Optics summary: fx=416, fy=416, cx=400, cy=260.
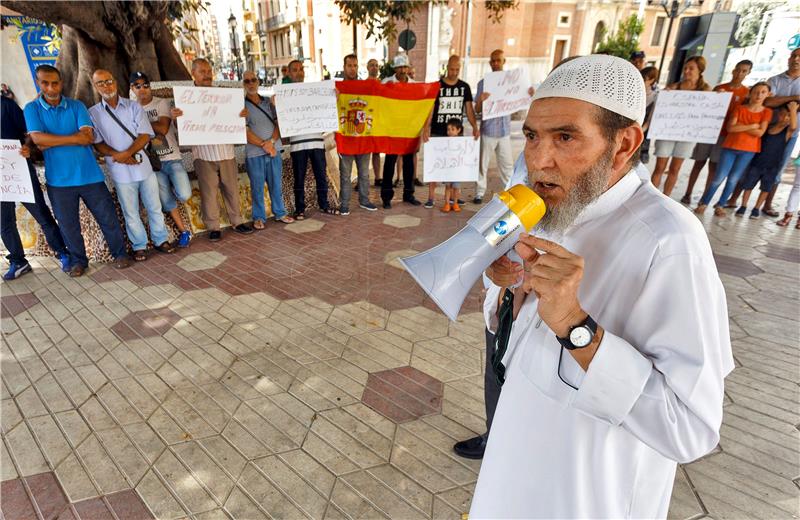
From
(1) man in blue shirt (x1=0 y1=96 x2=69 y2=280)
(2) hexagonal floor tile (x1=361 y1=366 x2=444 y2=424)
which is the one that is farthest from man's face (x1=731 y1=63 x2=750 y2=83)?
(1) man in blue shirt (x1=0 y1=96 x2=69 y2=280)

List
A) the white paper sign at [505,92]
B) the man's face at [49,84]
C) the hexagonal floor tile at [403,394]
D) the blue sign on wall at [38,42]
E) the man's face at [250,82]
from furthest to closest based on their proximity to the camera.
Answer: the blue sign on wall at [38,42] < the white paper sign at [505,92] < the man's face at [250,82] < the man's face at [49,84] < the hexagonal floor tile at [403,394]

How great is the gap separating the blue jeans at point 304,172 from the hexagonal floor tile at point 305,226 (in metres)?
0.22

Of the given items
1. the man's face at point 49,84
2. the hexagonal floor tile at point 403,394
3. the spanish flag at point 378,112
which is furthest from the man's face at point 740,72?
the man's face at point 49,84

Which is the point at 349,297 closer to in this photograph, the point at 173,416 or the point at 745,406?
the point at 173,416

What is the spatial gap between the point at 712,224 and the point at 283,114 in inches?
257

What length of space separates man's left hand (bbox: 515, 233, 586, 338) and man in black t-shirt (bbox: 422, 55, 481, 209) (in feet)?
19.0

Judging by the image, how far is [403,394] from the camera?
2.91 m

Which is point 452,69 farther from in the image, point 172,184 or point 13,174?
point 13,174

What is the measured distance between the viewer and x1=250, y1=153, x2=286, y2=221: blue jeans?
5.82 meters

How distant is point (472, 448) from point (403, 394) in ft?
2.15

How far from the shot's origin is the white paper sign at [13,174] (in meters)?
4.12

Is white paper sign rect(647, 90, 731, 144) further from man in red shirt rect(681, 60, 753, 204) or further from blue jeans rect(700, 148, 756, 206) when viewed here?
blue jeans rect(700, 148, 756, 206)

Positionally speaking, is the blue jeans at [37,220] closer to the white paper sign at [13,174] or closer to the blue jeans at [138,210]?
the white paper sign at [13,174]

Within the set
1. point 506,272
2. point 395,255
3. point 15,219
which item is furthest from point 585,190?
point 15,219
